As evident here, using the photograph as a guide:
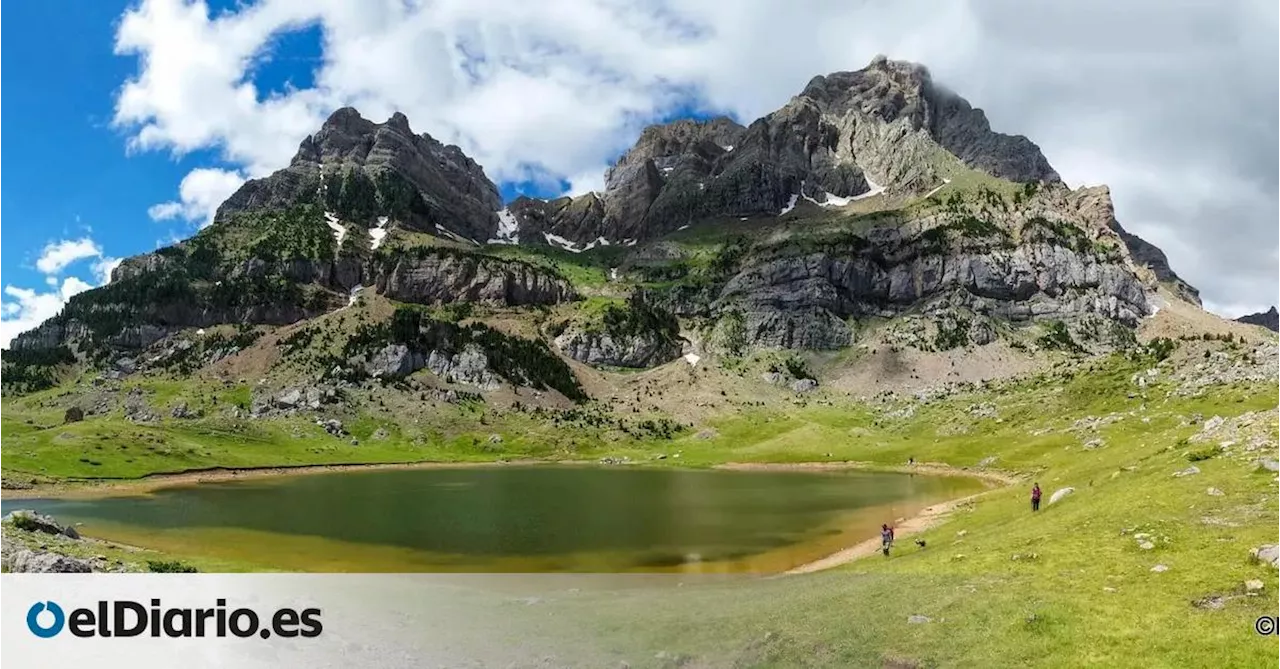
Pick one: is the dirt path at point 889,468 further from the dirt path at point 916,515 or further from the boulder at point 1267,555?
the boulder at point 1267,555

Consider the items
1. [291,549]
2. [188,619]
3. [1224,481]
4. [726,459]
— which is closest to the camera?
[188,619]

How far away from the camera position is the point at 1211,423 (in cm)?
6191

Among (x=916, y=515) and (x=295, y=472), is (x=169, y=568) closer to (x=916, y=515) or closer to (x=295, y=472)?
(x=916, y=515)

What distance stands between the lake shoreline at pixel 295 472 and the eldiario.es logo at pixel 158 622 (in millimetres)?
98463

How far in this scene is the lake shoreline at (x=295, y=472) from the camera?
367 feet

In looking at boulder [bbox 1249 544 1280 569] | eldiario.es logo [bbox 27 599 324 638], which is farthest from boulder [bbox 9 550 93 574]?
boulder [bbox 1249 544 1280 569]

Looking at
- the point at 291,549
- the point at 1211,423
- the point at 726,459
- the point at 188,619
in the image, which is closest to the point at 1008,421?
the point at 726,459

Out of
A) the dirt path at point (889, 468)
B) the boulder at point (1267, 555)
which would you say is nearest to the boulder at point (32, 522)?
the boulder at point (1267, 555)

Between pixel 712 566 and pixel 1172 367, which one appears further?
pixel 1172 367

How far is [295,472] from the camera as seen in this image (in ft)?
531

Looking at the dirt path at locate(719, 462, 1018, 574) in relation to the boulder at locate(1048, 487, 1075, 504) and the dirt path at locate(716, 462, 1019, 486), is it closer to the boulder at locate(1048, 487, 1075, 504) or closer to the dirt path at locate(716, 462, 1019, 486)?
the dirt path at locate(716, 462, 1019, 486)

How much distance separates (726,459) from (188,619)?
168763mm

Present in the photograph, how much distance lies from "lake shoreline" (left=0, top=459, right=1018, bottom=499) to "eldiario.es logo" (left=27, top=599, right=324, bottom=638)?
3876 inches

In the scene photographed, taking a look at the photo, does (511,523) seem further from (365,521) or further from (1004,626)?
(1004,626)
